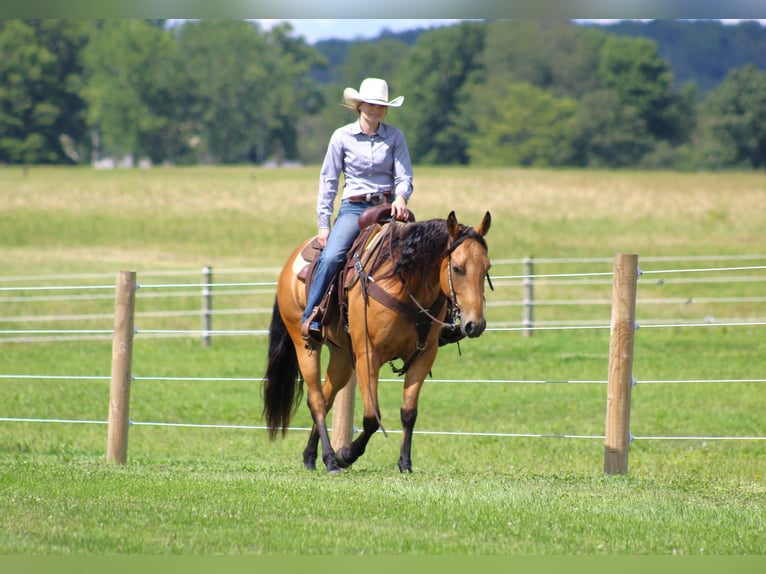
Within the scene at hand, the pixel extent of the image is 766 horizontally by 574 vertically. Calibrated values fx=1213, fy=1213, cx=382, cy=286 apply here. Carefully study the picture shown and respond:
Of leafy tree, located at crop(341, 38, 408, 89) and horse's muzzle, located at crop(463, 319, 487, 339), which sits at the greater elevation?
leafy tree, located at crop(341, 38, 408, 89)

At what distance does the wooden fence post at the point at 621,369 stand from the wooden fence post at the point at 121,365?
400cm

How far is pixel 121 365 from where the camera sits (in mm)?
10266

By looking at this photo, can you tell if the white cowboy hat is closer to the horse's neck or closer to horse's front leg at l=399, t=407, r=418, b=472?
the horse's neck

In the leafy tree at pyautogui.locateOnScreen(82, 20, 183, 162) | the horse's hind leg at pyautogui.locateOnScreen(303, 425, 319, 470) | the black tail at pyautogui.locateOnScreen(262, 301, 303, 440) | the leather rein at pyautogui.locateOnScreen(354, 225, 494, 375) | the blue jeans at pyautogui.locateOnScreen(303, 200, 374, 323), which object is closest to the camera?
the leather rein at pyautogui.locateOnScreen(354, 225, 494, 375)

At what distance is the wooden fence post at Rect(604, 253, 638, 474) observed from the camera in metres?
9.49

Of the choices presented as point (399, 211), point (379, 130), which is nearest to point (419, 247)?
point (399, 211)

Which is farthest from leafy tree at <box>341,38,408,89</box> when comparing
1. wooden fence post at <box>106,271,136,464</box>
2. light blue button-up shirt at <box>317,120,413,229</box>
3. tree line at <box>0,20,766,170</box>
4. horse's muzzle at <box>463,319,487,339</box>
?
horse's muzzle at <box>463,319,487,339</box>

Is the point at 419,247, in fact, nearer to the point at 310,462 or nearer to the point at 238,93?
the point at 310,462

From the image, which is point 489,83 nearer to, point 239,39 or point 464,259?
point 239,39

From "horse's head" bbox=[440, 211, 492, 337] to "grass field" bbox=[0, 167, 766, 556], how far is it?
1.16 metres

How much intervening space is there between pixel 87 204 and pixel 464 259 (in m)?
39.1

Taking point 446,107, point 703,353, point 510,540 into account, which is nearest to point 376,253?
point 510,540

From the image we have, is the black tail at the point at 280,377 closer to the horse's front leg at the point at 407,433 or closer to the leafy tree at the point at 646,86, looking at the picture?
the horse's front leg at the point at 407,433

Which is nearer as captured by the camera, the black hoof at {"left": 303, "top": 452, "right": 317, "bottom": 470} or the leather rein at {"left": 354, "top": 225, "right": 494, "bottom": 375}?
the leather rein at {"left": 354, "top": 225, "right": 494, "bottom": 375}
